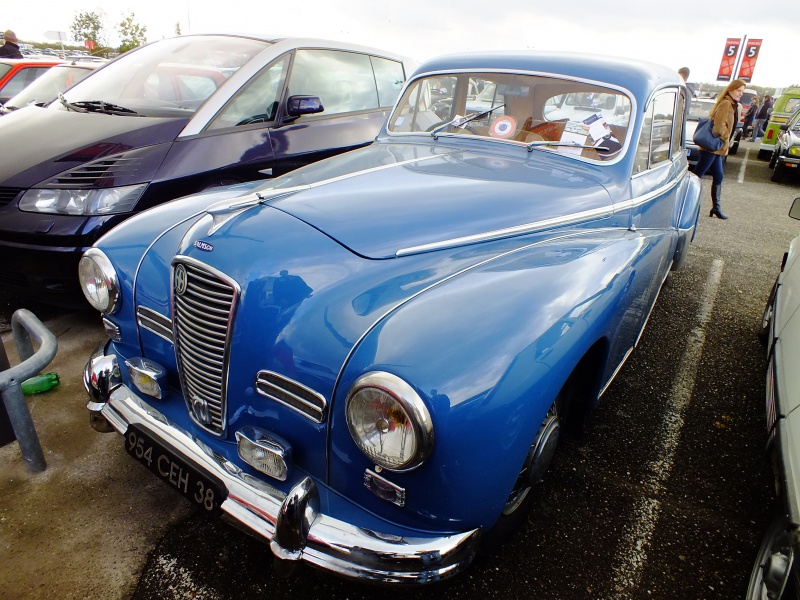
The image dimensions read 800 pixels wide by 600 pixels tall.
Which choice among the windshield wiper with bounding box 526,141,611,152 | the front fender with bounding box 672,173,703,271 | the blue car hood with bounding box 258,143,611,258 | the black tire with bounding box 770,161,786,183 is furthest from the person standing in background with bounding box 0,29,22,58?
the black tire with bounding box 770,161,786,183

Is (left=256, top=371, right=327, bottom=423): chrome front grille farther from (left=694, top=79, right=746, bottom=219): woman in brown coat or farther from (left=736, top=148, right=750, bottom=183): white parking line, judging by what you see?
(left=736, top=148, right=750, bottom=183): white parking line

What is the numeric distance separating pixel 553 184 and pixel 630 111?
77cm

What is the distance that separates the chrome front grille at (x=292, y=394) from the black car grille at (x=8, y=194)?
2611 millimetres

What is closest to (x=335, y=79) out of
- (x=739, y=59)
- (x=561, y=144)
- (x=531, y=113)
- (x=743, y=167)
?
(x=531, y=113)

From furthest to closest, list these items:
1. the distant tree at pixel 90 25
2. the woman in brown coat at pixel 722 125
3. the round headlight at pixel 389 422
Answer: the distant tree at pixel 90 25
the woman in brown coat at pixel 722 125
the round headlight at pixel 389 422

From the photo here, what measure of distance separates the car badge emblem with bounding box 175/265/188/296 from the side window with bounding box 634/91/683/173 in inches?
90.9

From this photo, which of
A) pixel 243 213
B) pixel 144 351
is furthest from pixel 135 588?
pixel 243 213

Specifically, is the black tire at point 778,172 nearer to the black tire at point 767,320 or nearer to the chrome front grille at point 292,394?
the black tire at point 767,320

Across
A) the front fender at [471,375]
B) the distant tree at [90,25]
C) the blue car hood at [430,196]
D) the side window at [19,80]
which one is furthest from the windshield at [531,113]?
the distant tree at [90,25]

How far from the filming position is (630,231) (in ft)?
8.41

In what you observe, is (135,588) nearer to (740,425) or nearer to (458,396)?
(458,396)

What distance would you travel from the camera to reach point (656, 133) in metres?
3.15

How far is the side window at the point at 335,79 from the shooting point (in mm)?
4250

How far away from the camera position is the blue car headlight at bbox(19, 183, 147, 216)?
3158mm
